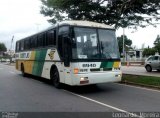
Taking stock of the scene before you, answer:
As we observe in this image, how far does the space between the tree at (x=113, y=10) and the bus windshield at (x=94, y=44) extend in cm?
562

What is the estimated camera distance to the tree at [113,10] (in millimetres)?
17641

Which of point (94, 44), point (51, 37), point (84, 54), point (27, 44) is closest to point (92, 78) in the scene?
point (84, 54)

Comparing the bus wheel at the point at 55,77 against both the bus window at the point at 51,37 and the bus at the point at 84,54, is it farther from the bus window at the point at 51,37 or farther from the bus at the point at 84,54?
the bus window at the point at 51,37

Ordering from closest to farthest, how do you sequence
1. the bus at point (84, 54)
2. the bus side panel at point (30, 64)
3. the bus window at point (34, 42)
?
the bus at point (84, 54)
the bus window at point (34, 42)
the bus side panel at point (30, 64)

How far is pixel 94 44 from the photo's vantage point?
11.9 m

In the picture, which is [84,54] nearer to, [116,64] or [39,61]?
[116,64]

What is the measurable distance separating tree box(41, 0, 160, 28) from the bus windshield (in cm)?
562

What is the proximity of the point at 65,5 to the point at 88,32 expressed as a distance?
6.68m

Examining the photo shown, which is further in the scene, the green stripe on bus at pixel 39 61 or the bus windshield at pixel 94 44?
the green stripe on bus at pixel 39 61

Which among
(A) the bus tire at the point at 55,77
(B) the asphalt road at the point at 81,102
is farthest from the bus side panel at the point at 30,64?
(B) the asphalt road at the point at 81,102

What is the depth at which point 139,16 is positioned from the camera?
1878 centimetres

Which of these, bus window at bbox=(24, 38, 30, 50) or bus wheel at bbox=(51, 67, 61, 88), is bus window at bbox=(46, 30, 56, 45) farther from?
bus window at bbox=(24, 38, 30, 50)

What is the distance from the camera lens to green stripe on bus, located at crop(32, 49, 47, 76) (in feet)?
51.7

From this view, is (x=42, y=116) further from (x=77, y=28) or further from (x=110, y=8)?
(x=110, y=8)
